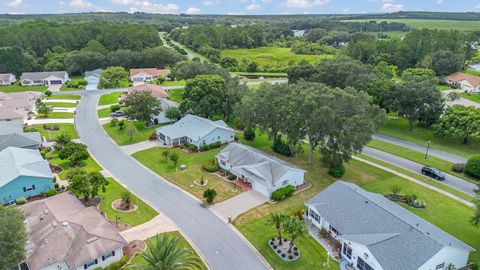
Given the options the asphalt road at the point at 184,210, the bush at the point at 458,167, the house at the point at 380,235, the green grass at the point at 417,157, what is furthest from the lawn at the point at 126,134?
the bush at the point at 458,167

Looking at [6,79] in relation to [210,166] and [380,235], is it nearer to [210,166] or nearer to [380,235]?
[210,166]

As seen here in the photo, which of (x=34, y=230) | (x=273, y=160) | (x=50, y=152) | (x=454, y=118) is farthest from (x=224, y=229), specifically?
(x=454, y=118)

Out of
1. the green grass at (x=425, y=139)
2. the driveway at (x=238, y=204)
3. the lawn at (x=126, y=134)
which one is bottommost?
the green grass at (x=425, y=139)

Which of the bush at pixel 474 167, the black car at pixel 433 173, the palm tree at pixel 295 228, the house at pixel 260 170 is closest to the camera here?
the palm tree at pixel 295 228

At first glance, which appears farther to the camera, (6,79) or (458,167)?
(6,79)

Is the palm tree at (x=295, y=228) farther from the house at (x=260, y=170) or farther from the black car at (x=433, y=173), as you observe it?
the black car at (x=433, y=173)

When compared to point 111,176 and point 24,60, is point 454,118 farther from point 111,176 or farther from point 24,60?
point 24,60

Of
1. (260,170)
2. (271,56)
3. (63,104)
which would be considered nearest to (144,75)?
(63,104)
